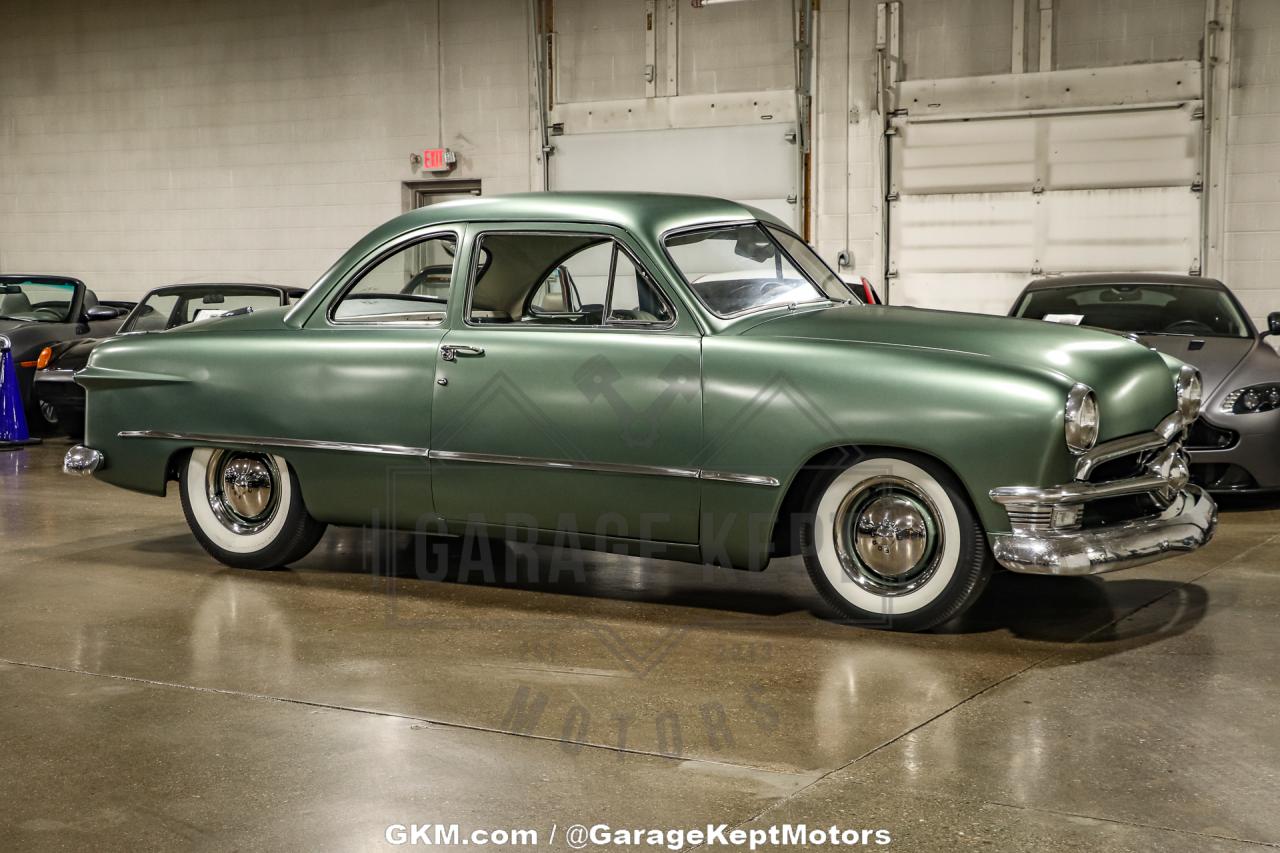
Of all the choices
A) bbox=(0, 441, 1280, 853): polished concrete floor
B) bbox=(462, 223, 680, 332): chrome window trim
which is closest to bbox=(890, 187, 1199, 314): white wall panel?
bbox=(0, 441, 1280, 853): polished concrete floor

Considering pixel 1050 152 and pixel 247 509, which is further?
pixel 1050 152

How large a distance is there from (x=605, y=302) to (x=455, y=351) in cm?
65

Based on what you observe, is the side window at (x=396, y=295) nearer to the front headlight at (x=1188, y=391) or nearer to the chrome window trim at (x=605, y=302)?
the chrome window trim at (x=605, y=302)

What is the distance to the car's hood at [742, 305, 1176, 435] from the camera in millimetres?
4699

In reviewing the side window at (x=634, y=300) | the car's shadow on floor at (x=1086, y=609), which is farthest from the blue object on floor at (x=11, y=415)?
the car's shadow on floor at (x=1086, y=609)

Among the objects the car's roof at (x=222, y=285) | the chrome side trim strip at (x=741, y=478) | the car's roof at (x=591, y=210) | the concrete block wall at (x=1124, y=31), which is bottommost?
the chrome side trim strip at (x=741, y=478)

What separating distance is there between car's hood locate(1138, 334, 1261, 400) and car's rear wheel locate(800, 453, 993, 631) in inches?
142

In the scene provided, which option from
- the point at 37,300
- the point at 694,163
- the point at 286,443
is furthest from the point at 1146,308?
the point at 37,300

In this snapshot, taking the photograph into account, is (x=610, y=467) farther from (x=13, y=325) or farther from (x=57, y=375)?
(x=13, y=325)

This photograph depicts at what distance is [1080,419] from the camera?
14.7 feet

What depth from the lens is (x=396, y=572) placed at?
20.0 feet

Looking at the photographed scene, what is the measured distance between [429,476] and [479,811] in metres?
2.47

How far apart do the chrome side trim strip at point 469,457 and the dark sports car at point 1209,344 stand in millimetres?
A: 2796

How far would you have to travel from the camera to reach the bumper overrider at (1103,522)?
4.47m
